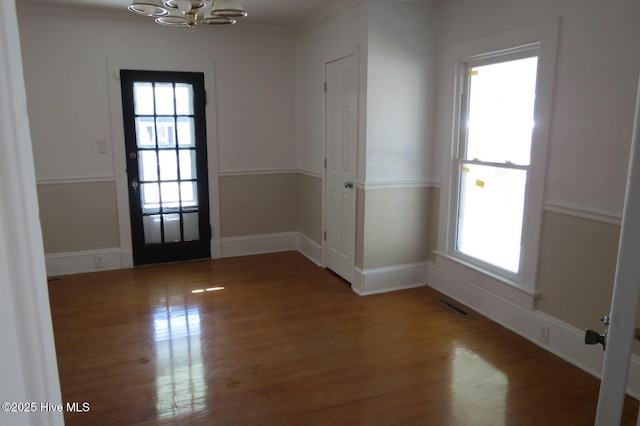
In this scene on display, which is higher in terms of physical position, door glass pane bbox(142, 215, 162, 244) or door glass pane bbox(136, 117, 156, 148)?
door glass pane bbox(136, 117, 156, 148)

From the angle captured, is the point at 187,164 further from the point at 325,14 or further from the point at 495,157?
the point at 495,157

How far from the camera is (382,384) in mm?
2637

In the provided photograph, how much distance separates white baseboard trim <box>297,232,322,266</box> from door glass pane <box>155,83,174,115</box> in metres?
2.07

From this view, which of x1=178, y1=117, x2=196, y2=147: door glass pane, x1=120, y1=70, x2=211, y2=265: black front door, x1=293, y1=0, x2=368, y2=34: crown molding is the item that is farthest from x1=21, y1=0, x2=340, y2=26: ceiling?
x1=178, y1=117, x2=196, y2=147: door glass pane

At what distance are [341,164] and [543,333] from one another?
7.37 ft

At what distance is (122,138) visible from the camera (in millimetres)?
4633

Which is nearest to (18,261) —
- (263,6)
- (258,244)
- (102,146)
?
(263,6)

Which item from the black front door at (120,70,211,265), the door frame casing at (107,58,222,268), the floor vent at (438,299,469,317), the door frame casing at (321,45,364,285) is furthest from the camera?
the black front door at (120,70,211,265)

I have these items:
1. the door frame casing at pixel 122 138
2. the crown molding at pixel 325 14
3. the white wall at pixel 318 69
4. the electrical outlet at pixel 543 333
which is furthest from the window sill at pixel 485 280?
the door frame casing at pixel 122 138

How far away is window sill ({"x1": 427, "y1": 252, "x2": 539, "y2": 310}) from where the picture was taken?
3177 mm

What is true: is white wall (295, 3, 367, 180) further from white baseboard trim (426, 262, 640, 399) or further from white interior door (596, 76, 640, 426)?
white interior door (596, 76, 640, 426)

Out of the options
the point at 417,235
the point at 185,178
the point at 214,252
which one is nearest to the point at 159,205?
the point at 185,178

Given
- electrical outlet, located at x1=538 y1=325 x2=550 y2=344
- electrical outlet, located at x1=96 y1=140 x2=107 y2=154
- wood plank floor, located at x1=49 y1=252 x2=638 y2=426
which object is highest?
electrical outlet, located at x1=96 y1=140 x2=107 y2=154

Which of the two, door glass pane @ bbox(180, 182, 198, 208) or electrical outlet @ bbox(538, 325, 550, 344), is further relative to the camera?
door glass pane @ bbox(180, 182, 198, 208)
